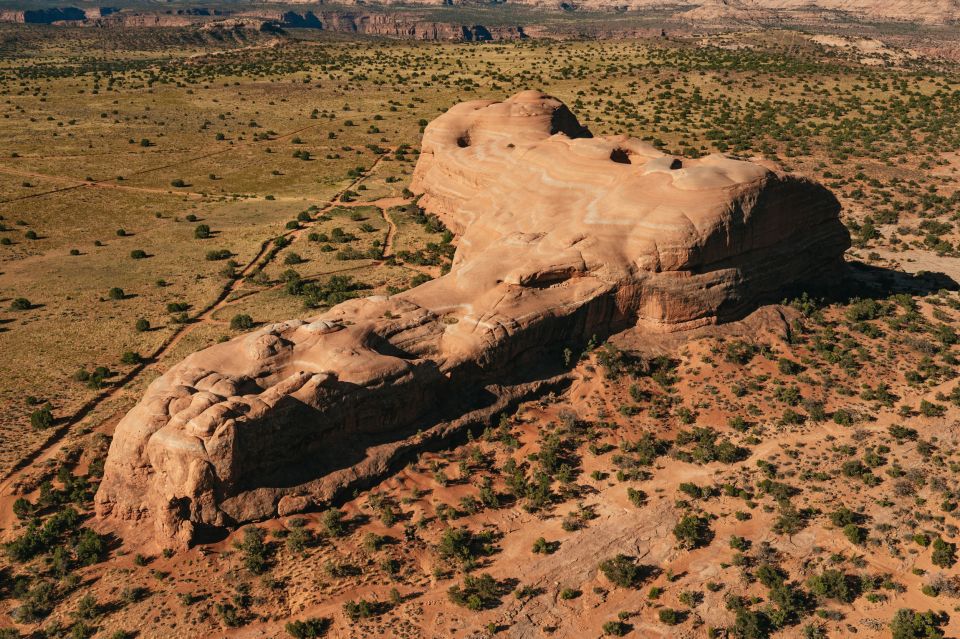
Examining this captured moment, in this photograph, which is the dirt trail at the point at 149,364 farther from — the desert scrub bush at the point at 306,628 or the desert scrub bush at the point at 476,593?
the desert scrub bush at the point at 476,593

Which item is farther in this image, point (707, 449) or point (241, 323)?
point (241, 323)

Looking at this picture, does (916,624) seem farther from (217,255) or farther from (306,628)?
(217,255)

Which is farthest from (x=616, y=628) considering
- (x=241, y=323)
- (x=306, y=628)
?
(x=241, y=323)

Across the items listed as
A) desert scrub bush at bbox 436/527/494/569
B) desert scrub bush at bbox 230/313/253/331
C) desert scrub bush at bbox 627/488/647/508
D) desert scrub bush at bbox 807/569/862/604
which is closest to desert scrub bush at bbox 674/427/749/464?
desert scrub bush at bbox 627/488/647/508

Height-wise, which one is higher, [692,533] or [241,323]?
[241,323]

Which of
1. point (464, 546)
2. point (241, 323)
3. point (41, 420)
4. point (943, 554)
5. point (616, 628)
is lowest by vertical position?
point (616, 628)

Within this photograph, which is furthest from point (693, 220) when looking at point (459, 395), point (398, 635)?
point (398, 635)

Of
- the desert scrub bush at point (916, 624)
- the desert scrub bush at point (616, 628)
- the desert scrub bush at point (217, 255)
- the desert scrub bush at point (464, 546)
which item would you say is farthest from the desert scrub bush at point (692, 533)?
the desert scrub bush at point (217, 255)
